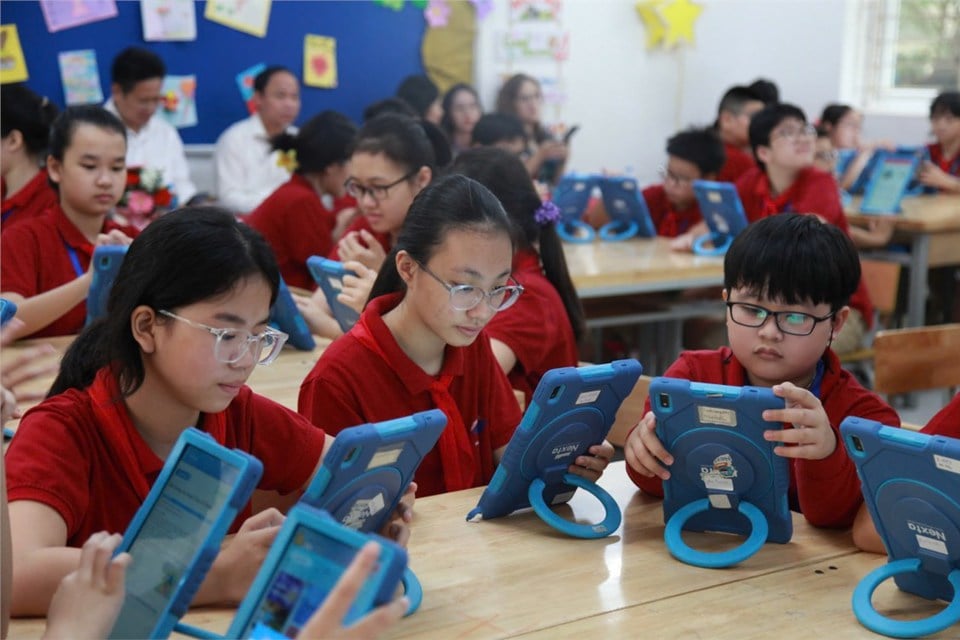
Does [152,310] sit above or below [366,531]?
above

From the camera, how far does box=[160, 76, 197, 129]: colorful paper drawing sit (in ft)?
20.7

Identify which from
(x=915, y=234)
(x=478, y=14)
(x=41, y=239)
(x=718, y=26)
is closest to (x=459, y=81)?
(x=478, y=14)

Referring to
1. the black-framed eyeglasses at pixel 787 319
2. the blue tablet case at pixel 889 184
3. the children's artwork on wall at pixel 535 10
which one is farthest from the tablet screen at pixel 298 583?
the children's artwork on wall at pixel 535 10

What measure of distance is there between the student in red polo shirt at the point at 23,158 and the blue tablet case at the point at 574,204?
2027 mm

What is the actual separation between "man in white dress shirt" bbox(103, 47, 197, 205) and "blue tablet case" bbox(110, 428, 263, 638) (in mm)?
4772

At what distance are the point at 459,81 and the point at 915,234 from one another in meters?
3.07

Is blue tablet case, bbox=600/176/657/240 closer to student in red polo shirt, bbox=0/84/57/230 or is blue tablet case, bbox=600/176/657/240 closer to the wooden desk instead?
the wooden desk

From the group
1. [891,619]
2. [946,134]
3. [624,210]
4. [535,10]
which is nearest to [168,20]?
[535,10]

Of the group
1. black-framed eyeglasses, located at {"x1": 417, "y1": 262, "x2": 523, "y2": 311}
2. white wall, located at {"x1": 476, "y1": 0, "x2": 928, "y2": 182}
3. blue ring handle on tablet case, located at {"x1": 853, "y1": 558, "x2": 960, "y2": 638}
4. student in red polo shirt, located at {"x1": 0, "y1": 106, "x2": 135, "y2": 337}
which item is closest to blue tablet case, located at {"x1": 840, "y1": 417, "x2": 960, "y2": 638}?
blue ring handle on tablet case, located at {"x1": 853, "y1": 558, "x2": 960, "y2": 638}

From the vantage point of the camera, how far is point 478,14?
730 centimetres

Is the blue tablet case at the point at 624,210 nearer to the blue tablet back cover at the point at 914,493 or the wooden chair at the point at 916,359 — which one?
the wooden chair at the point at 916,359

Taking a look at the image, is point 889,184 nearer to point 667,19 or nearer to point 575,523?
point 667,19

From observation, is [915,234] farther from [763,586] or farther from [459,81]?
[763,586]

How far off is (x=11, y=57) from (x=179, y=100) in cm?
89
